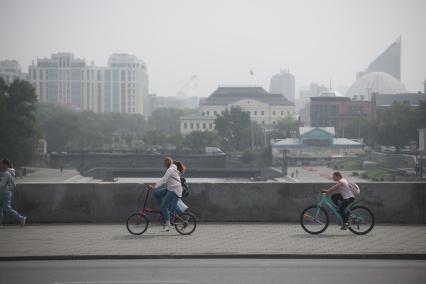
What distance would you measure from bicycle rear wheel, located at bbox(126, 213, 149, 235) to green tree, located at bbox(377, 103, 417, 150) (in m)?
132

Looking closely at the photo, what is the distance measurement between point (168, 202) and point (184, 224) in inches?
23.3

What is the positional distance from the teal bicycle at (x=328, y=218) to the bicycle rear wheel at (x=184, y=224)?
2384 mm

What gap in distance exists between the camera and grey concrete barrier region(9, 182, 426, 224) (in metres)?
19.0

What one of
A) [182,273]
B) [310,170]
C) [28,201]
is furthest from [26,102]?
[182,273]

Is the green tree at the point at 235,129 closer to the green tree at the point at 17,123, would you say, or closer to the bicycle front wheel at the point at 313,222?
the green tree at the point at 17,123

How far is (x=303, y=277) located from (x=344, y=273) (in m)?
0.79

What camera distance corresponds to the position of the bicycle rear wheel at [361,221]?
16.9 metres

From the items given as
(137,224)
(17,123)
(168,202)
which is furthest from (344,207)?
(17,123)

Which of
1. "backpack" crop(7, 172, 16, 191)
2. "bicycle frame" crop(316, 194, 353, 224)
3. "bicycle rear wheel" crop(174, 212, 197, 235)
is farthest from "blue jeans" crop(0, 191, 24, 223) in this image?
"bicycle frame" crop(316, 194, 353, 224)

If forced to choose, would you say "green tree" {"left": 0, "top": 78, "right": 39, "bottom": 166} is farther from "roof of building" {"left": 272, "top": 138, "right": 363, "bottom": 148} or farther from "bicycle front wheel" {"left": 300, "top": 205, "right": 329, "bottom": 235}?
"bicycle front wheel" {"left": 300, "top": 205, "right": 329, "bottom": 235}

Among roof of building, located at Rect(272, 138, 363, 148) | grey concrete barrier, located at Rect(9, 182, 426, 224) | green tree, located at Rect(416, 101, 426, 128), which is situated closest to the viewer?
grey concrete barrier, located at Rect(9, 182, 426, 224)

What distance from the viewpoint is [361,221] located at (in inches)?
666

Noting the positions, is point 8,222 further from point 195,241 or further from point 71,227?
point 195,241

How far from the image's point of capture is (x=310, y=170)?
13175 centimetres
